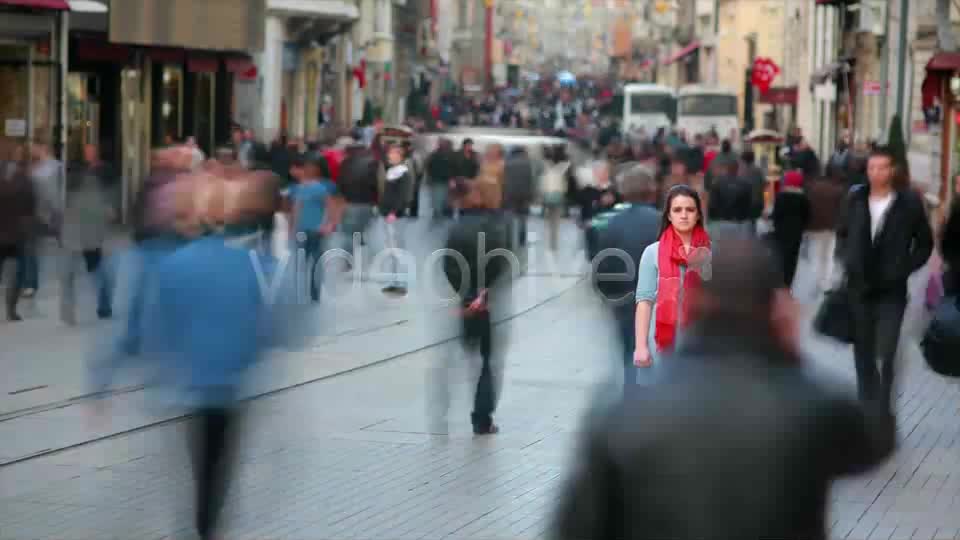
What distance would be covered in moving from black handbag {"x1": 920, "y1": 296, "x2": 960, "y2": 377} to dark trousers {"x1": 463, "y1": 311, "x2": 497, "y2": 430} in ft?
9.93

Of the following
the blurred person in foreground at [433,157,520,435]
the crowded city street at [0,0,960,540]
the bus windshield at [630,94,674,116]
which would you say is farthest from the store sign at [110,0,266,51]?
the bus windshield at [630,94,674,116]

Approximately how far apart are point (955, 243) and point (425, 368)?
210 inches

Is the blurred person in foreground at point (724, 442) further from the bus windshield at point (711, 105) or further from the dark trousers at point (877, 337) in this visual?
the bus windshield at point (711, 105)

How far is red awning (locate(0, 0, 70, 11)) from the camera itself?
26266 millimetres

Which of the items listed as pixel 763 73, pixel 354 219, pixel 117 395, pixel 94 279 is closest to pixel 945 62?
pixel 354 219

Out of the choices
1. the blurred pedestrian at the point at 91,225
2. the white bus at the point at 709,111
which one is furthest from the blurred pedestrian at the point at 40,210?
the white bus at the point at 709,111

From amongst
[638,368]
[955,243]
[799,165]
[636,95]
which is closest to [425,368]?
[955,243]

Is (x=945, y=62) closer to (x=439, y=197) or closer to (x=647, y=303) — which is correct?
(x=439, y=197)

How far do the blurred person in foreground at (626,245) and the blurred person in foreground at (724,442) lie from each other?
659 cm

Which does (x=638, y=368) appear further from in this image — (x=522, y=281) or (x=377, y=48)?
(x=377, y=48)

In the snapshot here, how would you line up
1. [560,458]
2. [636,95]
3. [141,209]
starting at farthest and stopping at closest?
[636,95]
[141,209]
[560,458]

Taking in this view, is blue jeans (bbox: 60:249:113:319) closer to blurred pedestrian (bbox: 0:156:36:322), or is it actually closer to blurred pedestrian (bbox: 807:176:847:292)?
blurred pedestrian (bbox: 0:156:36:322)

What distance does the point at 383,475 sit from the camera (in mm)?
10031

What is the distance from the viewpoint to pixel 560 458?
10.6m
